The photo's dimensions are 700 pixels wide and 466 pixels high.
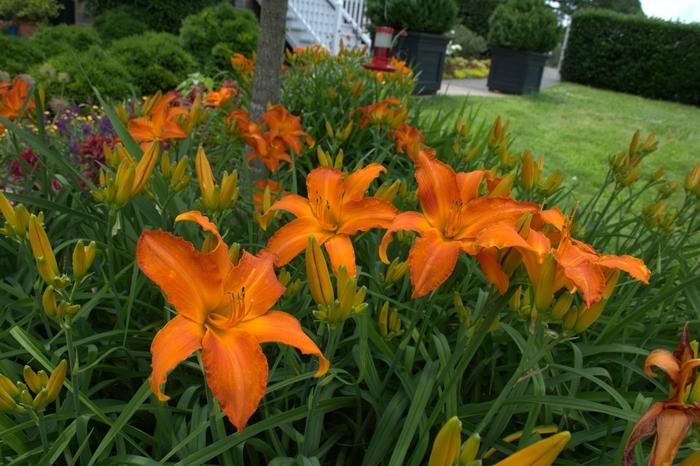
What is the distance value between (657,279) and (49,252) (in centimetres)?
148

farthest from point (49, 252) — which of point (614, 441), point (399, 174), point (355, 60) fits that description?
point (355, 60)

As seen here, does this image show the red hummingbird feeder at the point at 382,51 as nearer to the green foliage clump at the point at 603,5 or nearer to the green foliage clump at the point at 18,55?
the green foliage clump at the point at 18,55

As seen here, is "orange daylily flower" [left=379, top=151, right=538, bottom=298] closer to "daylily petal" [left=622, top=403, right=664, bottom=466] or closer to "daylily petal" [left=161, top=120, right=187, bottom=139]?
"daylily petal" [left=622, top=403, right=664, bottom=466]

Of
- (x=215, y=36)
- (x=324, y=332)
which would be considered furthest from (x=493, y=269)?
(x=215, y=36)

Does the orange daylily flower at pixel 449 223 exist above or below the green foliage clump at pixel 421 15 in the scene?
below

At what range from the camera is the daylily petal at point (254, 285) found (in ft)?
2.64

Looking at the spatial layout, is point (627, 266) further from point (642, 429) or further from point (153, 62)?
point (153, 62)

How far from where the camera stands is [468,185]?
99 centimetres

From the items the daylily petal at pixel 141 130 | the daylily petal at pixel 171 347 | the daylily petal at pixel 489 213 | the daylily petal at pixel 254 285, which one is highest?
the daylily petal at pixel 489 213

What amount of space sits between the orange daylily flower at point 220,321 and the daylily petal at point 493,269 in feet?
0.86

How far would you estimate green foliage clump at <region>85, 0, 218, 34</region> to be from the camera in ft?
27.6

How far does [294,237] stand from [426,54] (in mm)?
8200

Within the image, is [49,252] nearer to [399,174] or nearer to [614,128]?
[399,174]

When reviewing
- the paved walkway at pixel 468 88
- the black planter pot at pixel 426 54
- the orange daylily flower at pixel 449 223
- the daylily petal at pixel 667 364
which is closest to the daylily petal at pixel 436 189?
the orange daylily flower at pixel 449 223
